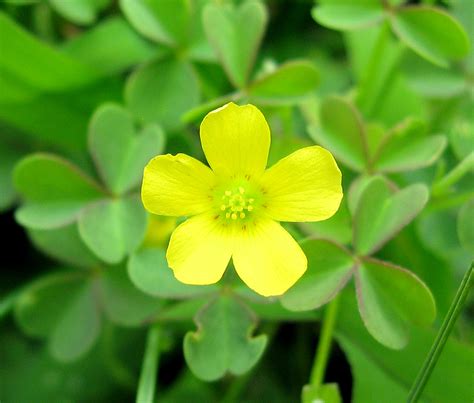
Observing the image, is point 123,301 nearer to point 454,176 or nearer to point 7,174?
point 7,174

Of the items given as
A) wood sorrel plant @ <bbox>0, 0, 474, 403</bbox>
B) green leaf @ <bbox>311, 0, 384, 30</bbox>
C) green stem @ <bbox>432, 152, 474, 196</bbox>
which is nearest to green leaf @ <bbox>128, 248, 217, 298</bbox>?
wood sorrel plant @ <bbox>0, 0, 474, 403</bbox>

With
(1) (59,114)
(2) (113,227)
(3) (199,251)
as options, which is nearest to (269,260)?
(3) (199,251)

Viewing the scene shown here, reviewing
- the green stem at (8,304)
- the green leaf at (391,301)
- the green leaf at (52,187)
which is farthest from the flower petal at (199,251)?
the green stem at (8,304)

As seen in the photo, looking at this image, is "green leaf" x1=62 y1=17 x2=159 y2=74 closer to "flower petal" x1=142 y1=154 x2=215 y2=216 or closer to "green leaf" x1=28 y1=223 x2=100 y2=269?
"green leaf" x1=28 y1=223 x2=100 y2=269

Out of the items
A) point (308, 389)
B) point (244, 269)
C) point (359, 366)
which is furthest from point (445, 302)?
point (244, 269)

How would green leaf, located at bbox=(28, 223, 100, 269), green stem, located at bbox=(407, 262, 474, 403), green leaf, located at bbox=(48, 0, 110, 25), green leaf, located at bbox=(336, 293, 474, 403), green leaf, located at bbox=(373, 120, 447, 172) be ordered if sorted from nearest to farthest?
green stem, located at bbox=(407, 262, 474, 403), green leaf, located at bbox=(336, 293, 474, 403), green leaf, located at bbox=(373, 120, 447, 172), green leaf, located at bbox=(28, 223, 100, 269), green leaf, located at bbox=(48, 0, 110, 25)

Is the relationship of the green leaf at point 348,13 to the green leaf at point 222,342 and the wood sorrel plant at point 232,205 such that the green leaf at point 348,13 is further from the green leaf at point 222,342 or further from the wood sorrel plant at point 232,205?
the green leaf at point 222,342

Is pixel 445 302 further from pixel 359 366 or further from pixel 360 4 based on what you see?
pixel 360 4
